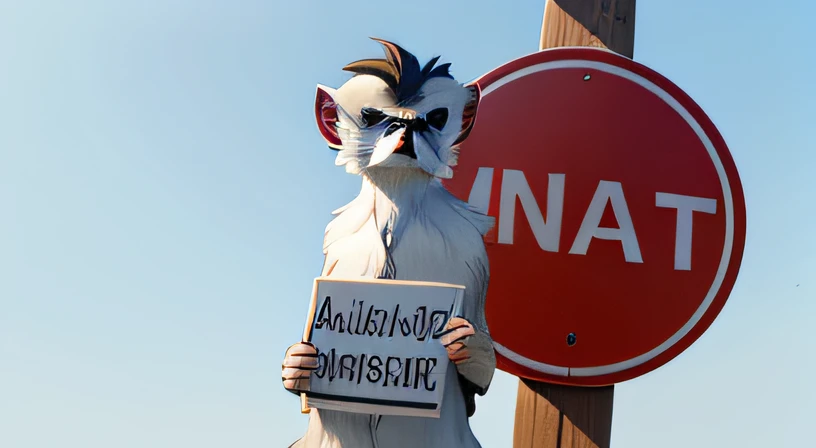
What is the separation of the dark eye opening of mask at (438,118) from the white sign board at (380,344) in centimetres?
42

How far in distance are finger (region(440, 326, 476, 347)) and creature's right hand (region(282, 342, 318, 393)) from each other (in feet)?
0.96

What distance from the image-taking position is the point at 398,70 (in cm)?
238

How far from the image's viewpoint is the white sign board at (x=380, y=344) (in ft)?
7.09

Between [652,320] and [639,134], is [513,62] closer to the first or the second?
[639,134]

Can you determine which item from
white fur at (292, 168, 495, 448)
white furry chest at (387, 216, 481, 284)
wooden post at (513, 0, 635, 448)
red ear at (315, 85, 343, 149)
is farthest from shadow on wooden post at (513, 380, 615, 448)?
red ear at (315, 85, 343, 149)

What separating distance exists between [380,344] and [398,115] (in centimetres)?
55

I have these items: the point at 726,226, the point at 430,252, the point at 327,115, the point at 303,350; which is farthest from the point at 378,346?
the point at 726,226

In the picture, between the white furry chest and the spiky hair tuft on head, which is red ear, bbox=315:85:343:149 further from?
the white furry chest

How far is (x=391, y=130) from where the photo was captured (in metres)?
2.34

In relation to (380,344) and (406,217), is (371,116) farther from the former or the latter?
(380,344)

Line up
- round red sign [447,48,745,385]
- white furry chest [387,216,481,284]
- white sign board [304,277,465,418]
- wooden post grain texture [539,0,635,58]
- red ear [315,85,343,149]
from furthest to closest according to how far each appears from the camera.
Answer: wooden post grain texture [539,0,635,58] < round red sign [447,48,745,385] < red ear [315,85,343,149] < white furry chest [387,216,481,284] < white sign board [304,277,465,418]

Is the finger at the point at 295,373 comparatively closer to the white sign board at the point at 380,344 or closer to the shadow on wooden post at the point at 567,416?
the white sign board at the point at 380,344

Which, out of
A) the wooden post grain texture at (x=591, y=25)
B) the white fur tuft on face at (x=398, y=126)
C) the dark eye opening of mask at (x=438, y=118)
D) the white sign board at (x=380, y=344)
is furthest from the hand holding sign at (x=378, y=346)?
the wooden post grain texture at (x=591, y=25)

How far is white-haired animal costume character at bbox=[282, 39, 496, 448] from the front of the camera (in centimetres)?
226
